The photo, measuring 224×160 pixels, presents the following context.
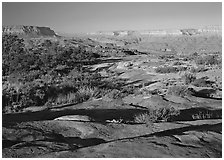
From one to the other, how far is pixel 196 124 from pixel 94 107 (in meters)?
3.43

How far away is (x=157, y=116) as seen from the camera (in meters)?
7.38

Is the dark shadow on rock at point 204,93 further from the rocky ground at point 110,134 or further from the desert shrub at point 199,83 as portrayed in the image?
the rocky ground at point 110,134

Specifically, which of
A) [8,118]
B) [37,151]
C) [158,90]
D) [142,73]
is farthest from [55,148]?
[142,73]

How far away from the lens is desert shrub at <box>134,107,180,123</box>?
22.7ft

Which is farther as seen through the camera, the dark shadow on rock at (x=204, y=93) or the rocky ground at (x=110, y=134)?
the dark shadow on rock at (x=204, y=93)

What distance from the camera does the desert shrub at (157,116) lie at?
692 cm

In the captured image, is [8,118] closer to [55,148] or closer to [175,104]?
[55,148]

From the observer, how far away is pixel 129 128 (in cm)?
597

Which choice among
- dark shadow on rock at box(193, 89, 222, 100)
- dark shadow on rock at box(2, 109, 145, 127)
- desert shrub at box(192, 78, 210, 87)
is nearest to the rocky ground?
dark shadow on rock at box(2, 109, 145, 127)

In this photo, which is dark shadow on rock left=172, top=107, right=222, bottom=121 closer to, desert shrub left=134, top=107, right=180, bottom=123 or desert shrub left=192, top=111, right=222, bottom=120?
desert shrub left=192, top=111, right=222, bottom=120

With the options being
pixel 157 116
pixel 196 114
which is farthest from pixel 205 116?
pixel 157 116

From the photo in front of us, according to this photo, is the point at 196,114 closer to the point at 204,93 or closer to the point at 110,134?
the point at 110,134

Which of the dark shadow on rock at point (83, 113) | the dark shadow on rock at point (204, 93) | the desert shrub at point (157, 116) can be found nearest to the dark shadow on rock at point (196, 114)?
the desert shrub at point (157, 116)

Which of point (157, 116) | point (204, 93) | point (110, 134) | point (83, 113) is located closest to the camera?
point (110, 134)
